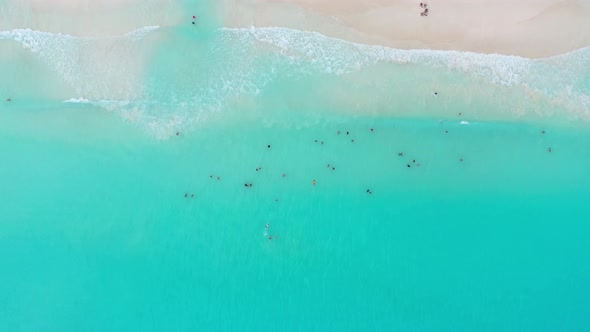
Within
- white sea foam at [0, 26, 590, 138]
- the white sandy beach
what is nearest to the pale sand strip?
the white sandy beach

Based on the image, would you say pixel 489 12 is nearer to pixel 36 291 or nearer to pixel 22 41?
pixel 22 41

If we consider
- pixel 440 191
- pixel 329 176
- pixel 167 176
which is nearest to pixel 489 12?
pixel 440 191

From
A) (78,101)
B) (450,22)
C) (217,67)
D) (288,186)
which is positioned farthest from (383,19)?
(78,101)

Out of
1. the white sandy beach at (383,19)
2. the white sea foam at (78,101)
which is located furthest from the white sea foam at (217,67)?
the white sandy beach at (383,19)

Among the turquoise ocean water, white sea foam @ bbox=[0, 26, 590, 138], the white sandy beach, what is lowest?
the turquoise ocean water

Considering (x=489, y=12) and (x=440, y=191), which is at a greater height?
(x=489, y=12)

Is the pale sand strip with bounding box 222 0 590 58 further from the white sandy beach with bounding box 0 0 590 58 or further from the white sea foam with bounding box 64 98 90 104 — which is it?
the white sea foam with bounding box 64 98 90 104

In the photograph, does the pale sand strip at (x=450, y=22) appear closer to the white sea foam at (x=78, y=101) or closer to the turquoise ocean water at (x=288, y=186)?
the turquoise ocean water at (x=288, y=186)
